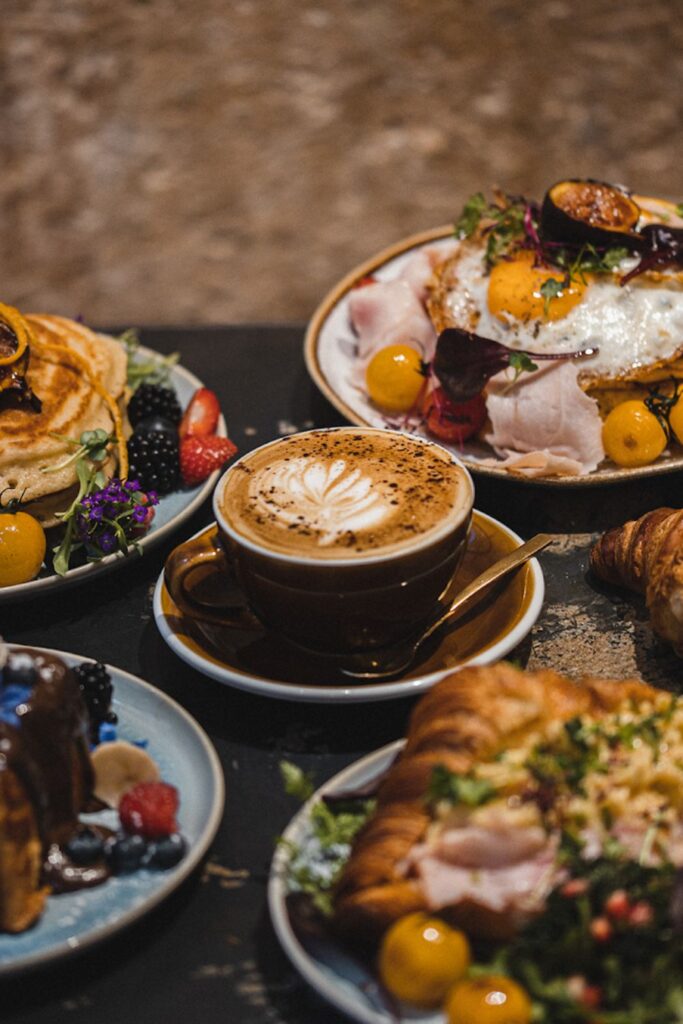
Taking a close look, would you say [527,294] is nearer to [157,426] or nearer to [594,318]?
[594,318]

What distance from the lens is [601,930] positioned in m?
1.27

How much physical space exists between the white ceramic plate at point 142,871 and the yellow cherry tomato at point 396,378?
1124 mm

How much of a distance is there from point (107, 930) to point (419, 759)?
442 mm

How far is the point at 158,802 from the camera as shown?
5.09 feet

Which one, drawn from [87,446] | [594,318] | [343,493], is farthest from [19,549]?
[594,318]

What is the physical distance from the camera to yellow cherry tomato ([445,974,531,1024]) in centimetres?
122

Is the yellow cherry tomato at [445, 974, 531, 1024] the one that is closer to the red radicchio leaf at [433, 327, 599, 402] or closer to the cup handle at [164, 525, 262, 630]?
the cup handle at [164, 525, 262, 630]

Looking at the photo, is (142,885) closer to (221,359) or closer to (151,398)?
(151,398)

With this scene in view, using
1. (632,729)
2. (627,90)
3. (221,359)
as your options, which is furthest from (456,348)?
(627,90)

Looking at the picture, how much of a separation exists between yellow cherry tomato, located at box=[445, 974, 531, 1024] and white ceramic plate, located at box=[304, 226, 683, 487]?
1.26 m

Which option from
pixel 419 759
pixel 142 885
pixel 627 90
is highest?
pixel 419 759

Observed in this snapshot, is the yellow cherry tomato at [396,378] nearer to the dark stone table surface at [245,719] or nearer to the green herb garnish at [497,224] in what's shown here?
the dark stone table surface at [245,719]

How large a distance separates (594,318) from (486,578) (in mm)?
904

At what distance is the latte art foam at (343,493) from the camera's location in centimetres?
179
